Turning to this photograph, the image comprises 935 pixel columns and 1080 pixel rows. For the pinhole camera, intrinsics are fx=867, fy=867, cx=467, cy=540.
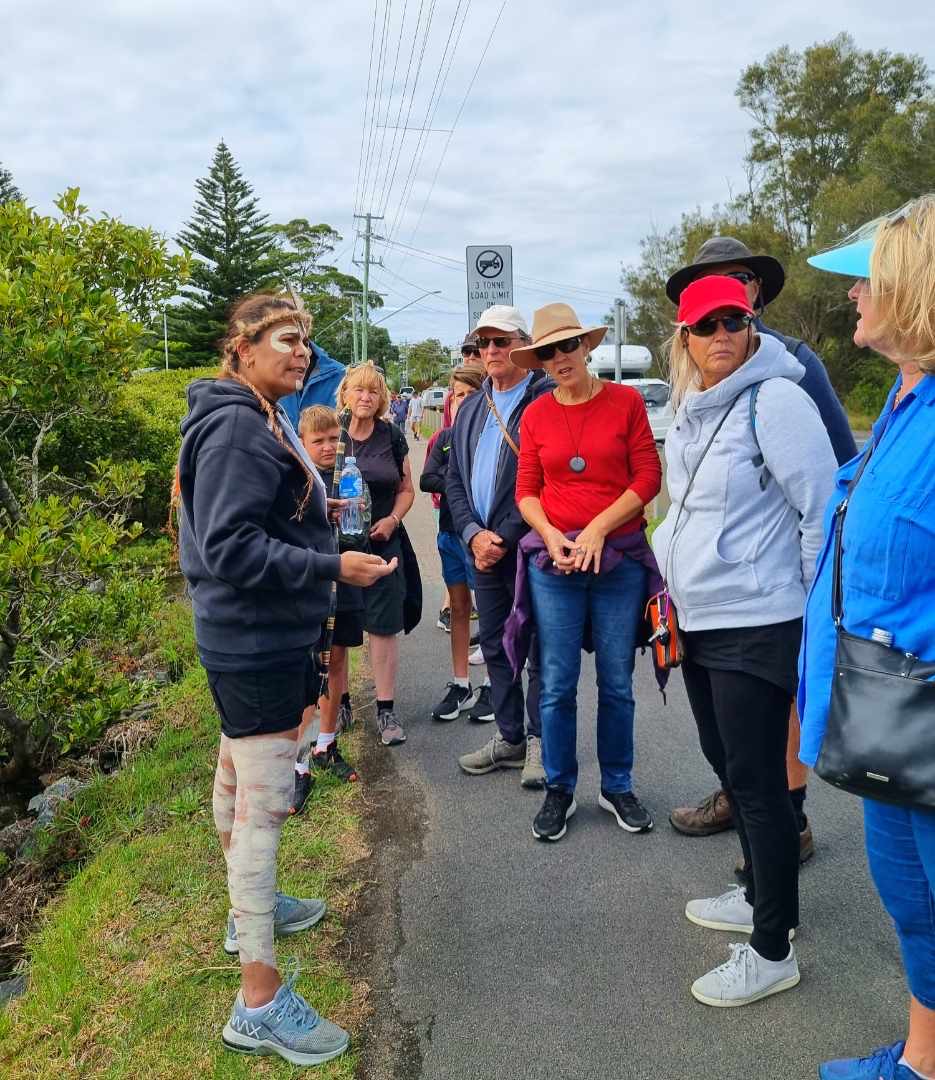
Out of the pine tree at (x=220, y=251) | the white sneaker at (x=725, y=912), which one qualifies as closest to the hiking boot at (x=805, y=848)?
the white sneaker at (x=725, y=912)

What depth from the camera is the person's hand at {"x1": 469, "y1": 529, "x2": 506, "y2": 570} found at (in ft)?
13.7

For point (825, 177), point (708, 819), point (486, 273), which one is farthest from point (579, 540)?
point (825, 177)

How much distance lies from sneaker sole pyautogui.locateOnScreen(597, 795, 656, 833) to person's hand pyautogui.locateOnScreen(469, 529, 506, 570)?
1200mm

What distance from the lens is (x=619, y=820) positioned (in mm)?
3709

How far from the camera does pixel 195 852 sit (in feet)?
11.8

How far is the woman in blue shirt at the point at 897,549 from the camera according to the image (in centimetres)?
176

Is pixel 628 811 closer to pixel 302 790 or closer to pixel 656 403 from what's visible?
pixel 302 790

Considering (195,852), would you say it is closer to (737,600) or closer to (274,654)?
(274,654)

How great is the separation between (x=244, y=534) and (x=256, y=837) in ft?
2.95

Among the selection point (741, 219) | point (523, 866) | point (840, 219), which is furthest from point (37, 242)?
point (741, 219)

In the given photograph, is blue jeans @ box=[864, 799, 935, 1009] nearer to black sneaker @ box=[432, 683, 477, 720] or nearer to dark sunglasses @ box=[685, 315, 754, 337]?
dark sunglasses @ box=[685, 315, 754, 337]

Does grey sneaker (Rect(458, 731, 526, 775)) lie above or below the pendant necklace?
below

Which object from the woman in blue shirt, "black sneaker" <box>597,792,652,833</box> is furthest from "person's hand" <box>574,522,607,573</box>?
the woman in blue shirt

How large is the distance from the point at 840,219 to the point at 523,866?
34497 mm
